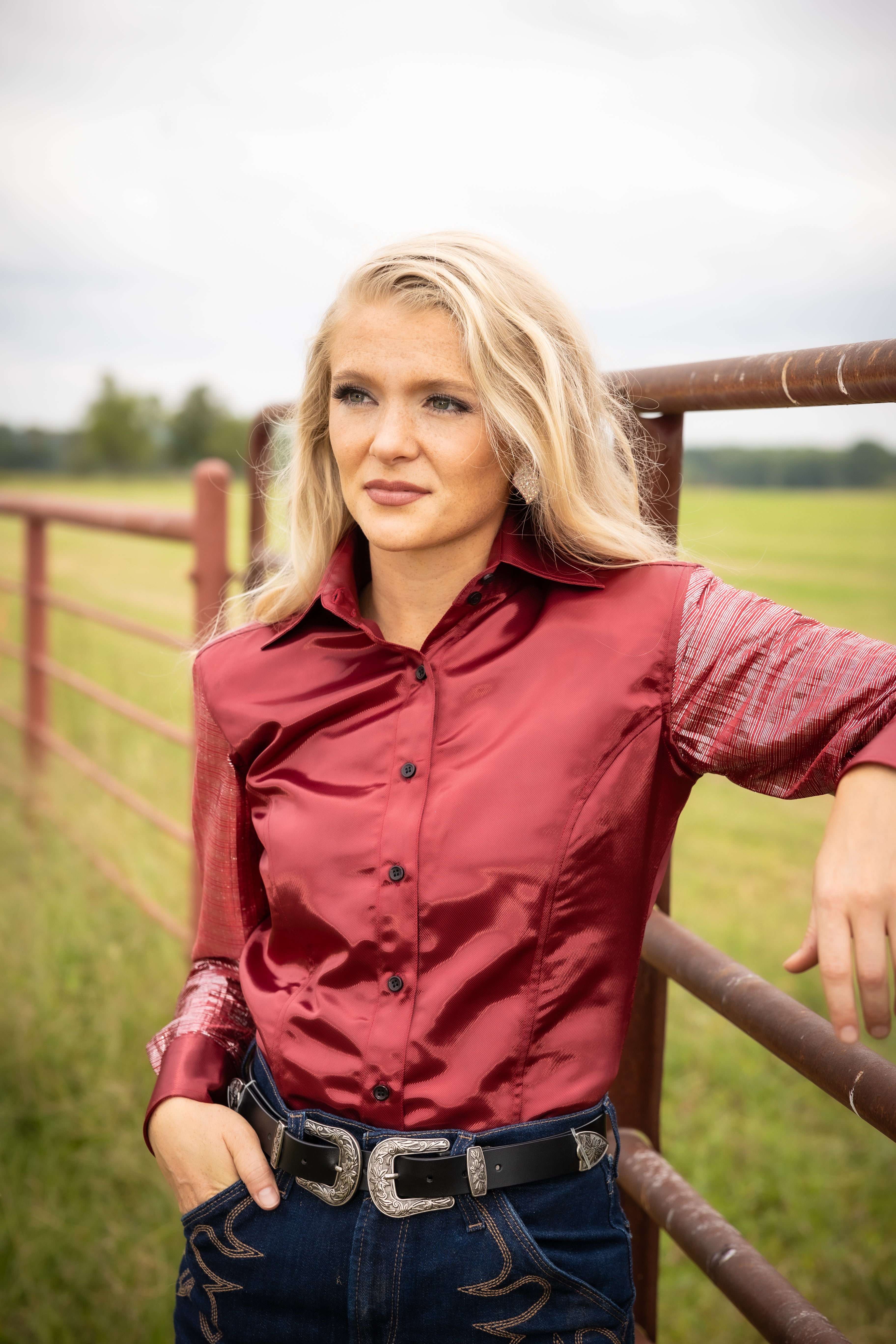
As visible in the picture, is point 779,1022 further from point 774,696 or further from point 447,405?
point 447,405

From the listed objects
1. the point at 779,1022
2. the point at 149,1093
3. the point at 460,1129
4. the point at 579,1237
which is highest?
the point at 779,1022

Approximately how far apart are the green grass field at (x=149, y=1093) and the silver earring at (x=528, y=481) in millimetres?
250

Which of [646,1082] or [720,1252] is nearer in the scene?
[720,1252]

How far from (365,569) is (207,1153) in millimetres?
815

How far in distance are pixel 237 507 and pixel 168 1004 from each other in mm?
8186

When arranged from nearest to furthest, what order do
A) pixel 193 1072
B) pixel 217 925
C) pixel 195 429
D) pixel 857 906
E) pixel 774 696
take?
1. pixel 857 906
2. pixel 774 696
3. pixel 193 1072
4. pixel 217 925
5. pixel 195 429

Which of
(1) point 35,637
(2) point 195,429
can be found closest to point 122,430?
(2) point 195,429

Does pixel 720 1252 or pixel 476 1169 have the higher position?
pixel 476 1169

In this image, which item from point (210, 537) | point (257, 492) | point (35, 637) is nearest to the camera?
point (257, 492)

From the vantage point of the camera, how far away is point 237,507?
36.1ft

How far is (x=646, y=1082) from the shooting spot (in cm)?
160

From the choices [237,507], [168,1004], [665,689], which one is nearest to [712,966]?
[665,689]

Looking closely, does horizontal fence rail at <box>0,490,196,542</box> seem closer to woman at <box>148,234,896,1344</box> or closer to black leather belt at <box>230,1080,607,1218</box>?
woman at <box>148,234,896,1344</box>

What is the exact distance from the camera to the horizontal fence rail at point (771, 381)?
107cm
